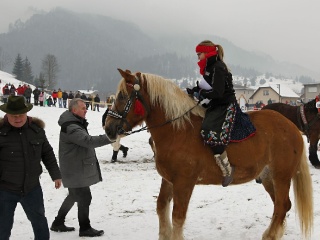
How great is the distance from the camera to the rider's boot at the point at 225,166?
4.08m

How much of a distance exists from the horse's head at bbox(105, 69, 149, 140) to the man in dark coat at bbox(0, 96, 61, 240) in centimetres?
89

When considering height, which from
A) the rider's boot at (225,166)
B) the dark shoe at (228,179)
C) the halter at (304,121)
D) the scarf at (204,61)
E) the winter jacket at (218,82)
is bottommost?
the dark shoe at (228,179)

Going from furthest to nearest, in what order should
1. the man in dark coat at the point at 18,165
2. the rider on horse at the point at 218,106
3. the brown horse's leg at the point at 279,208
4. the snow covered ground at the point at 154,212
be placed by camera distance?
the snow covered ground at the point at 154,212, the brown horse's leg at the point at 279,208, the rider on horse at the point at 218,106, the man in dark coat at the point at 18,165

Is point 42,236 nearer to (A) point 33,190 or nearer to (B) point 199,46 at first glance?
(A) point 33,190

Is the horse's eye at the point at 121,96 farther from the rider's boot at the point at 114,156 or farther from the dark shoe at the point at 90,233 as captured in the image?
the rider's boot at the point at 114,156

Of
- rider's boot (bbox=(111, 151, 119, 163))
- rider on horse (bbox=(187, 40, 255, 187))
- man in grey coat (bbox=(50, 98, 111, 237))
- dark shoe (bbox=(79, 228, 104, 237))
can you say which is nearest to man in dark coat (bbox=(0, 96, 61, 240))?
man in grey coat (bbox=(50, 98, 111, 237))

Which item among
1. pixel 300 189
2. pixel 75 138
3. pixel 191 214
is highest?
pixel 75 138

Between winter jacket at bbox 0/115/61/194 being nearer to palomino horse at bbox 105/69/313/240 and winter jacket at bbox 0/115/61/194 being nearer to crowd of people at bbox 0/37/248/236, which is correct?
crowd of people at bbox 0/37/248/236

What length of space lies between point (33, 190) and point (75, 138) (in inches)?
43.6

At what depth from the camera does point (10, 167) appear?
11.8ft

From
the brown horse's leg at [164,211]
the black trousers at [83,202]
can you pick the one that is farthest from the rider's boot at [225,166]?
the black trousers at [83,202]

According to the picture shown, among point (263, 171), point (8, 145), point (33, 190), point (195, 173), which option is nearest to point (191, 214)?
point (263, 171)

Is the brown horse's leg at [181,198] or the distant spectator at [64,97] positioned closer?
the brown horse's leg at [181,198]

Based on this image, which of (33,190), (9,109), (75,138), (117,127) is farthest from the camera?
(75,138)
